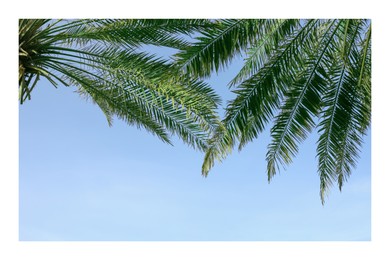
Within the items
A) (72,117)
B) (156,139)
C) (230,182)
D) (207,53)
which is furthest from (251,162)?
(72,117)

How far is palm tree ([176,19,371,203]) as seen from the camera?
6883 millimetres

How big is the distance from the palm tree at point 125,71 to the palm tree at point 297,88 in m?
0.37

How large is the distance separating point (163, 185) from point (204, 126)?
125cm

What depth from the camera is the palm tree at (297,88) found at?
6883 millimetres

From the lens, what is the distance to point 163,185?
23.1ft

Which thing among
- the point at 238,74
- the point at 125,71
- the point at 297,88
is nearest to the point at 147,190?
the point at 125,71

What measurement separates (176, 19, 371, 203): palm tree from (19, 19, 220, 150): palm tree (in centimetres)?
37

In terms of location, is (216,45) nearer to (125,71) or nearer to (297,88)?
(125,71)

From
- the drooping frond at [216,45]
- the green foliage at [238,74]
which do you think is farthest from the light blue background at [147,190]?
the drooping frond at [216,45]

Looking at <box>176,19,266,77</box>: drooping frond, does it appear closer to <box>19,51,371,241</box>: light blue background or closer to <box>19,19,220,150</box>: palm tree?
<box>19,19,220,150</box>: palm tree

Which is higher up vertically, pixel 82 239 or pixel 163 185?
pixel 163 185
